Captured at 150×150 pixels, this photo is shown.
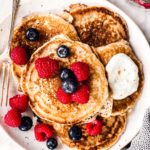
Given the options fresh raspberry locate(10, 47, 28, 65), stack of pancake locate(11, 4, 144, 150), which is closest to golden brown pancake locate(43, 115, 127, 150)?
stack of pancake locate(11, 4, 144, 150)

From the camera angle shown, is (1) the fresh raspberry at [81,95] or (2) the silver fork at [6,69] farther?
(2) the silver fork at [6,69]

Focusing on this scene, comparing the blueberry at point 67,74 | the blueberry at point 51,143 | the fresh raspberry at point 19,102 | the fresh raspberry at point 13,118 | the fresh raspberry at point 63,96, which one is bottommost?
the blueberry at point 51,143

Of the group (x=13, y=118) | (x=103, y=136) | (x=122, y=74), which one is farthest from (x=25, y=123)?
(x=122, y=74)

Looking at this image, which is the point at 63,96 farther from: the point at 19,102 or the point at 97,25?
the point at 97,25

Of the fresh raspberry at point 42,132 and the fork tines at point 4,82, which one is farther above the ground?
the fork tines at point 4,82

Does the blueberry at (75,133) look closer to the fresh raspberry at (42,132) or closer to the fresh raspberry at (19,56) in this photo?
the fresh raspberry at (42,132)

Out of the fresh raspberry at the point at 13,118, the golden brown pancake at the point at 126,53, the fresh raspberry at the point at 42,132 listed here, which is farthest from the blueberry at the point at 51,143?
the golden brown pancake at the point at 126,53

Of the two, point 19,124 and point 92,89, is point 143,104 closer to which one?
point 92,89
